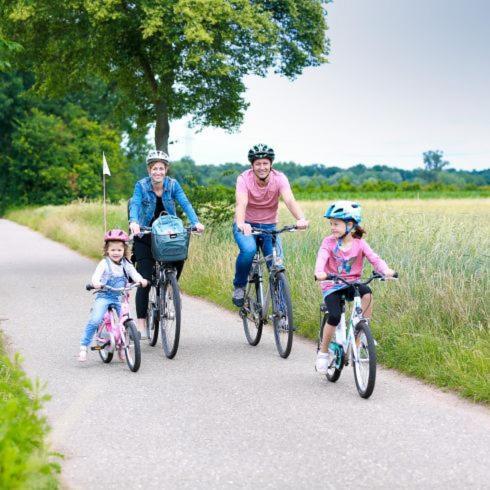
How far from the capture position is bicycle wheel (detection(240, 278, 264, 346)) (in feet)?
29.2

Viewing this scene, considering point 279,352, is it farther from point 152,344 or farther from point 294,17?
point 294,17

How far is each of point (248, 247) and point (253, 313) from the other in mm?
724

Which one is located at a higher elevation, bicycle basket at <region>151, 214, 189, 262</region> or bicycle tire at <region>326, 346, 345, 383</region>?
bicycle basket at <region>151, 214, 189, 262</region>

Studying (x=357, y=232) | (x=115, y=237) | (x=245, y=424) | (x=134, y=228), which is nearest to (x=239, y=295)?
(x=134, y=228)

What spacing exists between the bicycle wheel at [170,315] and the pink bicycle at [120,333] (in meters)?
0.44

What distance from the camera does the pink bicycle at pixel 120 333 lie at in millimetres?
7691

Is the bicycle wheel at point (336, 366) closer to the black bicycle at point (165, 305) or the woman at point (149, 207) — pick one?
the black bicycle at point (165, 305)

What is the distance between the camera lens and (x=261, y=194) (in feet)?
28.6

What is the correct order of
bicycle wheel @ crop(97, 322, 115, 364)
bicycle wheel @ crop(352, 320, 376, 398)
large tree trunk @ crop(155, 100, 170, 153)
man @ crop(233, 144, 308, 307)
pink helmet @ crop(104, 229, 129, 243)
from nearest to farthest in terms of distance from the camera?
bicycle wheel @ crop(352, 320, 376, 398) < pink helmet @ crop(104, 229, 129, 243) < bicycle wheel @ crop(97, 322, 115, 364) < man @ crop(233, 144, 308, 307) < large tree trunk @ crop(155, 100, 170, 153)

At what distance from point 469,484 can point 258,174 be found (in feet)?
14.9

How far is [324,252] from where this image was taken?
6.93 metres

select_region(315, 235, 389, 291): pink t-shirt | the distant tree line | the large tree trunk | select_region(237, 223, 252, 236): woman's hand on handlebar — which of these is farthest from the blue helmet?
the distant tree line

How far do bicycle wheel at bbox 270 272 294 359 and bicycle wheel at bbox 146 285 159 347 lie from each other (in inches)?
48.4

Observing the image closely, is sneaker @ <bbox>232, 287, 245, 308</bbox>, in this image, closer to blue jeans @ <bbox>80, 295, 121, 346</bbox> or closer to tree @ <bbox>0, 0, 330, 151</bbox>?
blue jeans @ <bbox>80, 295, 121, 346</bbox>
